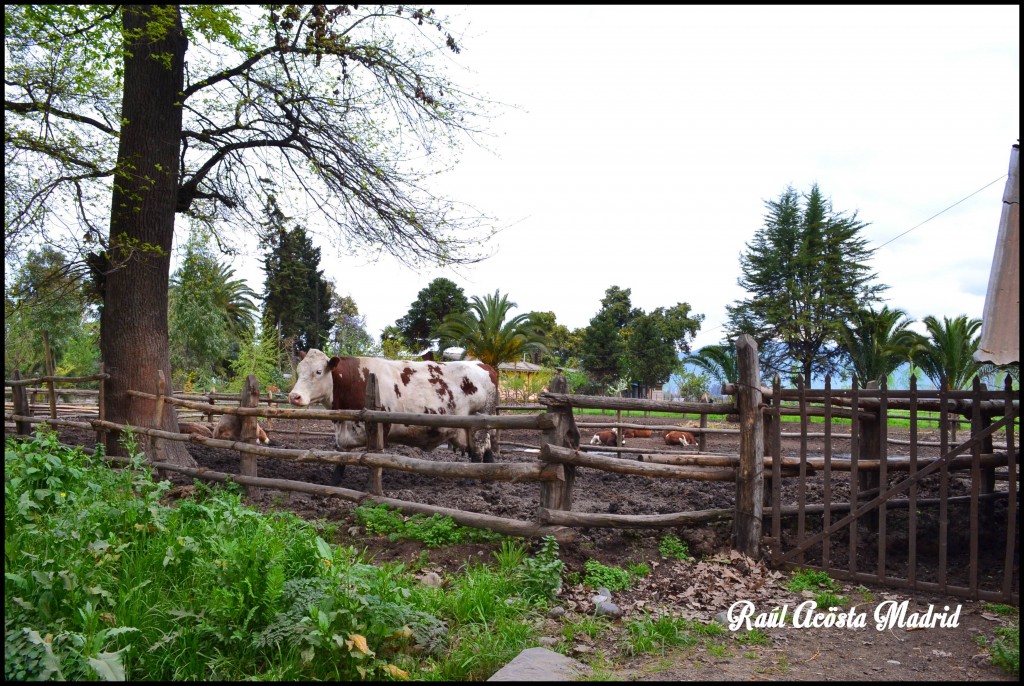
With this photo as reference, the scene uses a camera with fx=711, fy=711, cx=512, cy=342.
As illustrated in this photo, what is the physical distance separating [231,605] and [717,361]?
33854 mm

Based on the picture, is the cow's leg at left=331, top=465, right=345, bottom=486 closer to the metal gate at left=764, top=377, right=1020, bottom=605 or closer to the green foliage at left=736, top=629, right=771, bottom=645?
the metal gate at left=764, top=377, right=1020, bottom=605

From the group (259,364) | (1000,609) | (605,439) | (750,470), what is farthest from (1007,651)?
(259,364)

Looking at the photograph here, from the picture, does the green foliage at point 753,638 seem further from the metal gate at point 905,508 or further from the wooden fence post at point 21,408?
the wooden fence post at point 21,408

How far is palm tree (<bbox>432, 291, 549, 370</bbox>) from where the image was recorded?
37.0 m

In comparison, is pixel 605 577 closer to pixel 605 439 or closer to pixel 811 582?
pixel 811 582

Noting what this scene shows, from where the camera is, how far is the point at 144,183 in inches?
341

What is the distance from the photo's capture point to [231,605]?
3.67 m

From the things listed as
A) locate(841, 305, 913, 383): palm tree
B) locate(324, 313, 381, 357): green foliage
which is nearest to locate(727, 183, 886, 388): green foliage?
locate(841, 305, 913, 383): palm tree

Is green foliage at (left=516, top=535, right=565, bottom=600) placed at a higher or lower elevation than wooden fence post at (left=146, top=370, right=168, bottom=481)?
lower

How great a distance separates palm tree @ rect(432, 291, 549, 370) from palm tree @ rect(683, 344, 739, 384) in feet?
27.0

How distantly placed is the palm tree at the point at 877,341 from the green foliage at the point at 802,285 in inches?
56.1

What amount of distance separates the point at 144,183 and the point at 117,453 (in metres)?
3.38

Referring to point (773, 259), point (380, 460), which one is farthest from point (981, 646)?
point (773, 259)

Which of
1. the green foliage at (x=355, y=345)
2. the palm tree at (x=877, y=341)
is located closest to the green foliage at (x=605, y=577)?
the green foliage at (x=355, y=345)
